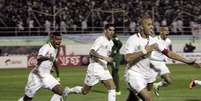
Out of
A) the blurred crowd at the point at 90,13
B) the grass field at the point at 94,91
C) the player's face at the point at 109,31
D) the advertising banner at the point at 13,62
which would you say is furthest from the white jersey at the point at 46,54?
the blurred crowd at the point at 90,13

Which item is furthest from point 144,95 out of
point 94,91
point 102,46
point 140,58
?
point 94,91

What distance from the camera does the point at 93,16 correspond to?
145ft

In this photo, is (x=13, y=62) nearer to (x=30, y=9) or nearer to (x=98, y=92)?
(x=30, y=9)

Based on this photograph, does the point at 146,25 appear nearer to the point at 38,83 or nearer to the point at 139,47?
the point at 139,47

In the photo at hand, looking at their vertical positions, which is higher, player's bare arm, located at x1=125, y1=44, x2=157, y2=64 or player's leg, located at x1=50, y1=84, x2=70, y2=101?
player's bare arm, located at x1=125, y1=44, x2=157, y2=64

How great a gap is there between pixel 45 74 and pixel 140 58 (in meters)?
4.14

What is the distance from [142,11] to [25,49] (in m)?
9.72

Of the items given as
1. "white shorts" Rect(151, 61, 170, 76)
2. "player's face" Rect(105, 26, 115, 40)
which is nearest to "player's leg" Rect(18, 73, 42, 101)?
"player's face" Rect(105, 26, 115, 40)

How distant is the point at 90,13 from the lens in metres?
44.4

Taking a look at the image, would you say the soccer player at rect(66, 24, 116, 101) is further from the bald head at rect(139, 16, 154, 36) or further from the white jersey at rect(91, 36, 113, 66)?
the bald head at rect(139, 16, 154, 36)

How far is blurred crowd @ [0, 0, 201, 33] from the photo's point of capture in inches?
1699

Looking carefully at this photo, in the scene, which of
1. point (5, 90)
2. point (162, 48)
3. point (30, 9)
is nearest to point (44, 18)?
point (30, 9)

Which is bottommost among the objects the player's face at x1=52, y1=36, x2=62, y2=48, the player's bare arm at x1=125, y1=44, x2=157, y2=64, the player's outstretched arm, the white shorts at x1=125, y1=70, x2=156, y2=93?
the white shorts at x1=125, y1=70, x2=156, y2=93

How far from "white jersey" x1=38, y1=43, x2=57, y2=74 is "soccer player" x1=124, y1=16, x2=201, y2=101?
364 cm
